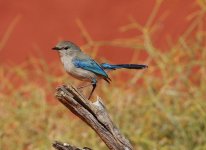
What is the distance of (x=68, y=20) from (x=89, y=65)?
704 cm

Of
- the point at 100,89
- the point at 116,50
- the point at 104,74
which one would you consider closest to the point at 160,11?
the point at 116,50

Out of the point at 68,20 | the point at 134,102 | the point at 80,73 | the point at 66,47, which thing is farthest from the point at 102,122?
the point at 68,20

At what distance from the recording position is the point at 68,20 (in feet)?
Answer: 45.8

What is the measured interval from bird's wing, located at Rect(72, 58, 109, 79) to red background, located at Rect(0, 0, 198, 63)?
588cm

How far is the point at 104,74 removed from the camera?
6.97 metres

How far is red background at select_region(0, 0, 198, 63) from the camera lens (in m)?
13.2

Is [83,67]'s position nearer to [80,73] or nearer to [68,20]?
[80,73]

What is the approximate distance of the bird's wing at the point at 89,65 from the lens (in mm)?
6934

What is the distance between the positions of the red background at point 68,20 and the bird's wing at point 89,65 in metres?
5.88

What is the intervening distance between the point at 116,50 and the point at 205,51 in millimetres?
3947

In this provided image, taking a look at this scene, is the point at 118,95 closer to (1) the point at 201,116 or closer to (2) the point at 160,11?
(1) the point at 201,116

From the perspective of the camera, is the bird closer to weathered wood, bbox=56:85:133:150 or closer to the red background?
weathered wood, bbox=56:85:133:150

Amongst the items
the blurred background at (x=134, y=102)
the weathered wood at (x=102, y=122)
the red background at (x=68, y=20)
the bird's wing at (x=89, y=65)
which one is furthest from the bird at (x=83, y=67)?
the red background at (x=68, y=20)

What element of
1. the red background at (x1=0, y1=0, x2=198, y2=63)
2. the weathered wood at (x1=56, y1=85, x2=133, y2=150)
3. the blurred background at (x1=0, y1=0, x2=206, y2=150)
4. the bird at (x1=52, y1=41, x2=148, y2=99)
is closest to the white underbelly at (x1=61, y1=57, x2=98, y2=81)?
the bird at (x1=52, y1=41, x2=148, y2=99)
